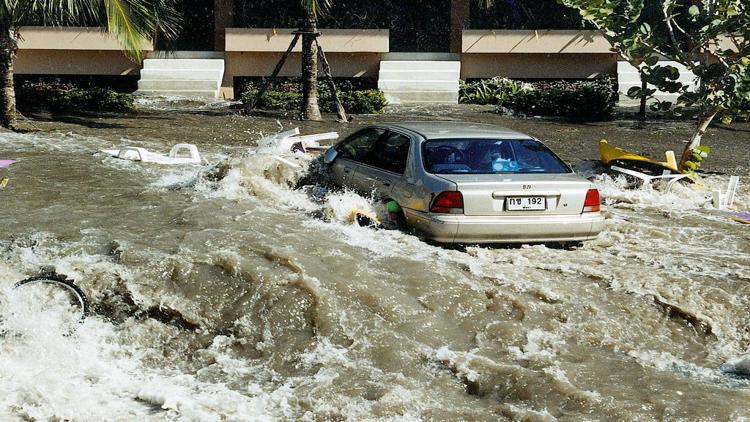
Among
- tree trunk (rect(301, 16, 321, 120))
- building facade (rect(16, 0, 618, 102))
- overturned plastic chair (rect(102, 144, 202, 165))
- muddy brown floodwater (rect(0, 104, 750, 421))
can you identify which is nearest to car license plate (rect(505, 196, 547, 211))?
muddy brown floodwater (rect(0, 104, 750, 421))

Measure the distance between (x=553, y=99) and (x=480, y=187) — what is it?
617 inches

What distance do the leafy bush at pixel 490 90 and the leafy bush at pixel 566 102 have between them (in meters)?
0.86

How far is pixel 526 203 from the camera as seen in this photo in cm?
896

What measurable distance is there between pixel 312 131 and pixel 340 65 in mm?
8596

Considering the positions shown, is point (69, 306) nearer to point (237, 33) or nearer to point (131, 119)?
point (131, 119)

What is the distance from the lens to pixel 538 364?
6.65 meters

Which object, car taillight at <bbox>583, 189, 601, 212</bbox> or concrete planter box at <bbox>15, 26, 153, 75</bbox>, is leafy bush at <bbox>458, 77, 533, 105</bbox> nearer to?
concrete planter box at <bbox>15, 26, 153, 75</bbox>

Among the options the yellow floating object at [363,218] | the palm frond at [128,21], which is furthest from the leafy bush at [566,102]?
the yellow floating object at [363,218]

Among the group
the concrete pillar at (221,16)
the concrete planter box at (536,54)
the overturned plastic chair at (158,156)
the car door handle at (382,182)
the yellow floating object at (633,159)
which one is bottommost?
the overturned plastic chair at (158,156)

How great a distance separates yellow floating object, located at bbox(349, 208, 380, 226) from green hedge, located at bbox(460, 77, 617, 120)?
49.1 ft

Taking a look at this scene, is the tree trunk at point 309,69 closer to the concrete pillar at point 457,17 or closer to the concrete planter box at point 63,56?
the concrete planter box at point 63,56

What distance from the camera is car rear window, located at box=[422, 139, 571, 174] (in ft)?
30.5

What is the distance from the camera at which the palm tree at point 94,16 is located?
1596 cm

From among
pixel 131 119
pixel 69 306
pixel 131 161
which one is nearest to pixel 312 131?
pixel 131 119
